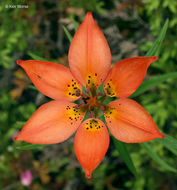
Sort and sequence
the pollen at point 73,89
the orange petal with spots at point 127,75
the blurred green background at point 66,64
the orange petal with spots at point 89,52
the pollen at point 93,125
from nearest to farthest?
the orange petal with spots at point 127,75, the orange petal with spots at point 89,52, the pollen at point 93,125, the pollen at point 73,89, the blurred green background at point 66,64

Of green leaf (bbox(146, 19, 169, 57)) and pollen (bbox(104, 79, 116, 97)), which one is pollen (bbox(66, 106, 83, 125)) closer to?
pollen (bbox(104, 79, 116, 97))

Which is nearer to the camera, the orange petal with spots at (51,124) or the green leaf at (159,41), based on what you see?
the orange petal with spots at (51,124)

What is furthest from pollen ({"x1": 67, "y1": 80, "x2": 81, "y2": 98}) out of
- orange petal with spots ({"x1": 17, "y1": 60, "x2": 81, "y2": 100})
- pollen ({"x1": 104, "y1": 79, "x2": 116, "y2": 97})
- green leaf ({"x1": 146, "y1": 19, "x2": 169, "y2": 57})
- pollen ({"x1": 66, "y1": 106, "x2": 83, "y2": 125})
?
green leaf ({"x1": 146, "y1": 19, "x2": 169, "y2": 57})

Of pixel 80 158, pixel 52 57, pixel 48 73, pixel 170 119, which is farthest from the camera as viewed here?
pixel 52 57

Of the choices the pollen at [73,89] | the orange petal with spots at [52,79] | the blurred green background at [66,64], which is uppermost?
the orange petal with spots at [52,79]

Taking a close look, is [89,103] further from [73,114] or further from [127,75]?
[127,75]

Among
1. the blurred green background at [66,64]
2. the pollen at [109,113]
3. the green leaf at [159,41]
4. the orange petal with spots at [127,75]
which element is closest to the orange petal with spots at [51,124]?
the pollen at [109,113]

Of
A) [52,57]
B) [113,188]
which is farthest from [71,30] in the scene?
[113,188]

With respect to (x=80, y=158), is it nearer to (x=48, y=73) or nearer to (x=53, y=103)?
(x=53, y=103)

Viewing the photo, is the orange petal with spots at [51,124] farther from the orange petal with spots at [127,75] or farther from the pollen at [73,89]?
the orange petal with spots at [127,75]
